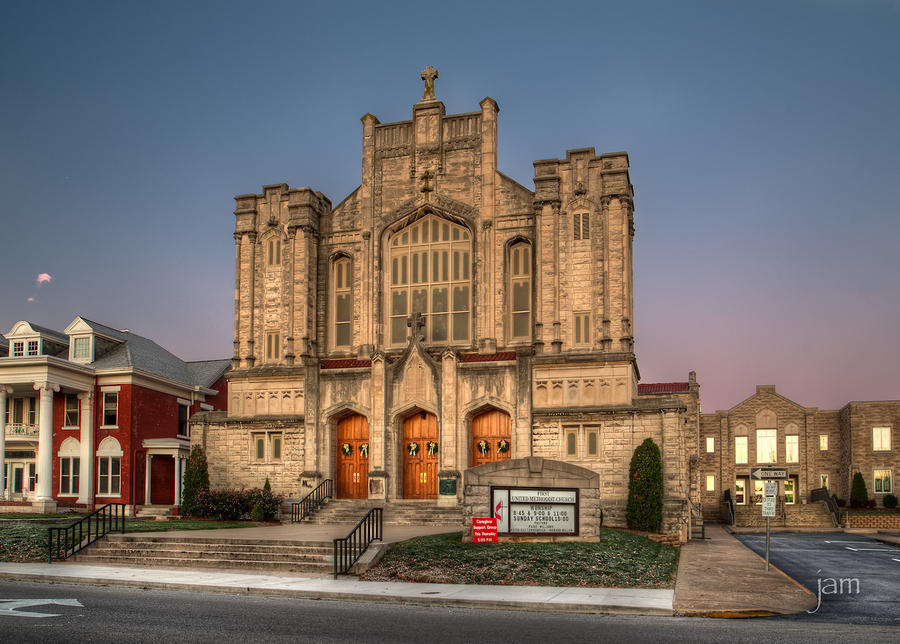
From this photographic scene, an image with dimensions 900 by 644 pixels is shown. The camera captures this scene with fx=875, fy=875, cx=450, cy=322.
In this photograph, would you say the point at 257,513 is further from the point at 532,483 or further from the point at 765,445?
the point at 765,445

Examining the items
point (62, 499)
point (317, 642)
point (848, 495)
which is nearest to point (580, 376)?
point (317, 642)

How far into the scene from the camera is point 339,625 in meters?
12.6

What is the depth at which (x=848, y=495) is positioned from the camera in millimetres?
57406

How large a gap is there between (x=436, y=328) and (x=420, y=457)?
5.18m

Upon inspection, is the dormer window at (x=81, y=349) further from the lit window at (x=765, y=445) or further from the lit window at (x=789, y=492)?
the lit window at (x=789, y=492)

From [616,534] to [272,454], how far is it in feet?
53.8

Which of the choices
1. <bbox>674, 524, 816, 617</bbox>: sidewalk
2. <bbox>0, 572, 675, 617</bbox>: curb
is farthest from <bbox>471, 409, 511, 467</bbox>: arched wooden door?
<bbox>0, 572, 675, 617</bbox>: curb

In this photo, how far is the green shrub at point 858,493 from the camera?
55656mm

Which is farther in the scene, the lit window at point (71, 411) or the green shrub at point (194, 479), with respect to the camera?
the lit window at point (71, 411)

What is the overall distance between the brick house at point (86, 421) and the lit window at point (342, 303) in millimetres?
11551

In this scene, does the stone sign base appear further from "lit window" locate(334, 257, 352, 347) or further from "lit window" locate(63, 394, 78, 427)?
"lit window" locate(63, 394, 78, 427)

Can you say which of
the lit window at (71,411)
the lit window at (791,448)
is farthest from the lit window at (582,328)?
the lit window at (791,448)

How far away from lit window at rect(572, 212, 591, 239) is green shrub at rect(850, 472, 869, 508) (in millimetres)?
33417

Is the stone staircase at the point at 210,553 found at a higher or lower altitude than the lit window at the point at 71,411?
lower
